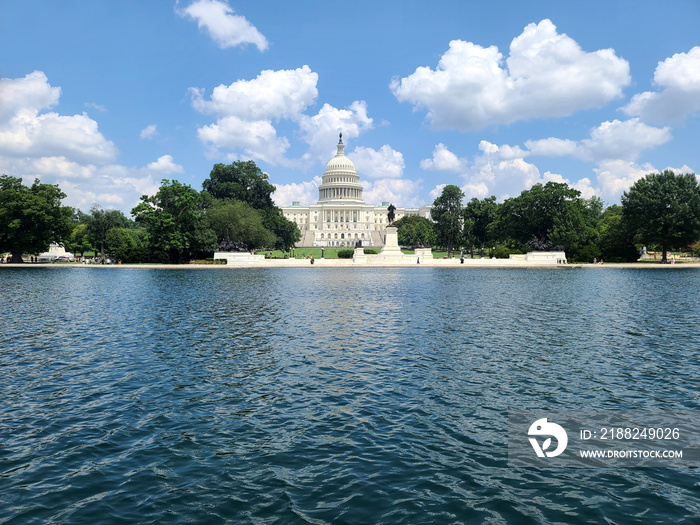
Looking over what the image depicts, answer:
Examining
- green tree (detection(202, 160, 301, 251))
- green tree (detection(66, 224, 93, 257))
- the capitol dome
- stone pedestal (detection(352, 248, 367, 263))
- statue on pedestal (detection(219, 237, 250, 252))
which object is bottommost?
stone pedestal (detection(352, 248, 367, 263))

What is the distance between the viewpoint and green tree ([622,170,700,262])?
6831cm

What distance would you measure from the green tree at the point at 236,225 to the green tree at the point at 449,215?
39872mm

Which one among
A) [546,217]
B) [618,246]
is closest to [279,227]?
[546,217]

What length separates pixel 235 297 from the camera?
31.6 metres

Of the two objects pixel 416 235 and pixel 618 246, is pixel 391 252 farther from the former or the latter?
pixel 416 235

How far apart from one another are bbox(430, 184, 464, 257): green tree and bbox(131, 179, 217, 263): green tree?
1996 inches

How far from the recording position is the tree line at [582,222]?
2739 inches

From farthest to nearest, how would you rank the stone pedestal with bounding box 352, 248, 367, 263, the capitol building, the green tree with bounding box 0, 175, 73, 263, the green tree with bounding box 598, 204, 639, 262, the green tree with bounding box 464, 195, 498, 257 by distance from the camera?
1. the capitol building
2. the green tree with bounding box 464, 195, 498, 257
3. the stone pedestal with bounding box 352, 248, 367, 263
4. the green tree with bounding box 598, 204, 639, 262
5. the green tree with bounding box 0, 175, 73, 263

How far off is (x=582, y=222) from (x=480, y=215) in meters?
24.1

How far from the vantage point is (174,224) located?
72.3 meters

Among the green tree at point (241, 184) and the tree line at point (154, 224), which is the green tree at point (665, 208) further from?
the green tree at point (241, 184)

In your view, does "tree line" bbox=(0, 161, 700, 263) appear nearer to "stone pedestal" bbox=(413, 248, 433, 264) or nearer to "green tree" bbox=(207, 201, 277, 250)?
"green tree" bbox=(207, 201, 277, 250)

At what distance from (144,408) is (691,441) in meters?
11.2

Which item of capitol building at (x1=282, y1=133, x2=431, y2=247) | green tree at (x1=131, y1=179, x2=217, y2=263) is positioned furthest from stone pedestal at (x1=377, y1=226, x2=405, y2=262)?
capitol building at (x1=282, y1=133, x2=431, y2=247)
